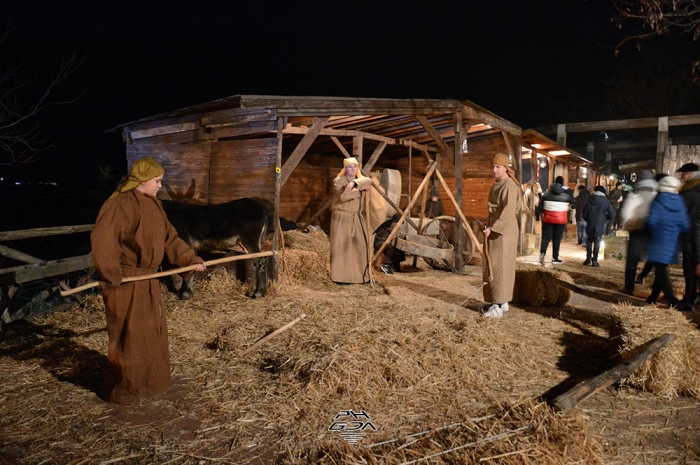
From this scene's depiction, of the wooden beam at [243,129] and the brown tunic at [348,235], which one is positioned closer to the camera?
the wooden beam at [243,129]

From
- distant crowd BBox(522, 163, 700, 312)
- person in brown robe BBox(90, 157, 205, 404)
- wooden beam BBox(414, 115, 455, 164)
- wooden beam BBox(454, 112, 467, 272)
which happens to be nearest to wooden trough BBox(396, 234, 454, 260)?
wooden beam BBox(454, 112, 467, 272)

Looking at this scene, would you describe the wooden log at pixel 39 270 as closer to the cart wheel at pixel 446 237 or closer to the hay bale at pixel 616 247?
the cart wheel at pixel 446 237

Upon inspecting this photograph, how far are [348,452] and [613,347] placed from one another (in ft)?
10.7

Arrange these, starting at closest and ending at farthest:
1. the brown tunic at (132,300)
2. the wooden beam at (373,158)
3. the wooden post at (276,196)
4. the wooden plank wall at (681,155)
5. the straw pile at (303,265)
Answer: the brown tunic at (132,300) < the wooden post at (276,196) < the straw pile at (303,265) < the wooden beam at (373,158) < the wooden plank wall at (681,155)

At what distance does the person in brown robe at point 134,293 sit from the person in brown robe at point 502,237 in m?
3.98

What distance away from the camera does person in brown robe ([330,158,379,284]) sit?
7516 mm

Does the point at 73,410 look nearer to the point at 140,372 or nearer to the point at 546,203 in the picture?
the point at 140,372

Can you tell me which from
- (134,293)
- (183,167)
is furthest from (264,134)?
(134,293)

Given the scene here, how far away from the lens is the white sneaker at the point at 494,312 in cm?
587

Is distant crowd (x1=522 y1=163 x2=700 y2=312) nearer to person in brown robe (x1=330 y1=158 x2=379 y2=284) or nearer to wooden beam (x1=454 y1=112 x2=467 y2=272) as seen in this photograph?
wooden beam (x1=454 y1=112 x2=467 y2=272)

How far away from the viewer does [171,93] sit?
36.6m

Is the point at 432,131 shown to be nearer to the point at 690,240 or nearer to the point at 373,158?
A: the point at 373,158

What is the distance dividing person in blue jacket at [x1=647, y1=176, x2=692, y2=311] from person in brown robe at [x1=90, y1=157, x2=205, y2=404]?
548 centimetres

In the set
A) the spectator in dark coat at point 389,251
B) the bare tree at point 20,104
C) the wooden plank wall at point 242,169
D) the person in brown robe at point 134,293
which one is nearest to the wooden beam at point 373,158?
the spectator in dark coat at point 389,251
